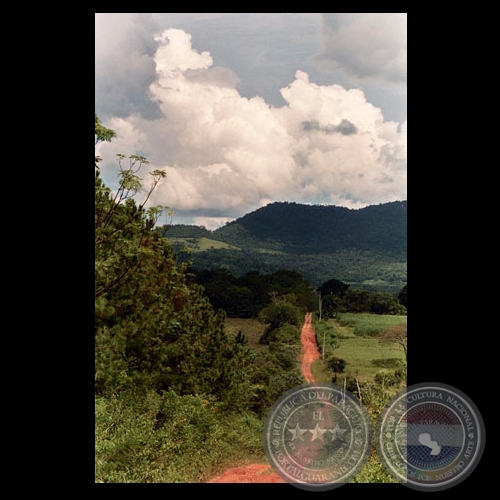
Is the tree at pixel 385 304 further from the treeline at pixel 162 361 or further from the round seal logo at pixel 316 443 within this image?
the round seal logo at pixel 316 443

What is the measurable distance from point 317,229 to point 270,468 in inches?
123

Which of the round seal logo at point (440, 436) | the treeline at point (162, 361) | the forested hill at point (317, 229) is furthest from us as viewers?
the forested hill at point (317, 229)

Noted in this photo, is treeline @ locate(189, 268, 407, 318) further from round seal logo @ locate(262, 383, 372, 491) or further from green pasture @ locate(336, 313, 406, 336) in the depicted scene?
round seal logo @ locate(262, 383, 372, 491)

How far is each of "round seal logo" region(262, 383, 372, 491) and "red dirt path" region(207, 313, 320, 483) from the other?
157mm

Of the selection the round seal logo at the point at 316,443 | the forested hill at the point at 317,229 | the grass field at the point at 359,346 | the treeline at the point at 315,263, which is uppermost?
the forested hill at the point at 317,229

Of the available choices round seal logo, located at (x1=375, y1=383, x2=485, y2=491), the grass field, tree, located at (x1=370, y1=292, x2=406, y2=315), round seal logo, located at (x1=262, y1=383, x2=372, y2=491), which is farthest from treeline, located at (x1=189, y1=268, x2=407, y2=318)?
round seal logo, located at (x1=375, y1=383, x2=485, y2=491)

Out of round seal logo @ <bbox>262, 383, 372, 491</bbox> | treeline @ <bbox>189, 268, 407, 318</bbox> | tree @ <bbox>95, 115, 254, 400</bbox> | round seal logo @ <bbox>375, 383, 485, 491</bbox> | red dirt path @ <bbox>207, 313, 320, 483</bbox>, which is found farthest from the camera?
treeline @ <bbox>189, 268, 407, 318</bbox>

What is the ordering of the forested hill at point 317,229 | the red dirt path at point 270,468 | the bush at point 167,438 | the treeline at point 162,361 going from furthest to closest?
1. the forested hill at point 317,229
2. the treeline at point 162,361
3. the bush at point 167,438
4. the red dirt path at point 270,468

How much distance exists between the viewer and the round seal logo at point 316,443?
3.30 m

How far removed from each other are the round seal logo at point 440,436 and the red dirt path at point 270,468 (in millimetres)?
1024

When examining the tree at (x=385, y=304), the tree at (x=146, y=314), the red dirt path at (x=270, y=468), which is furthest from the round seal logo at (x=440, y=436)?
the tree at (x=385, y=304)

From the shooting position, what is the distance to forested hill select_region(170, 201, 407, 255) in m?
5.89

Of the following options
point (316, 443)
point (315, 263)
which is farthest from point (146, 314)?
point (316, 443)

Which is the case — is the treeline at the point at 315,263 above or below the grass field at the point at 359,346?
above
